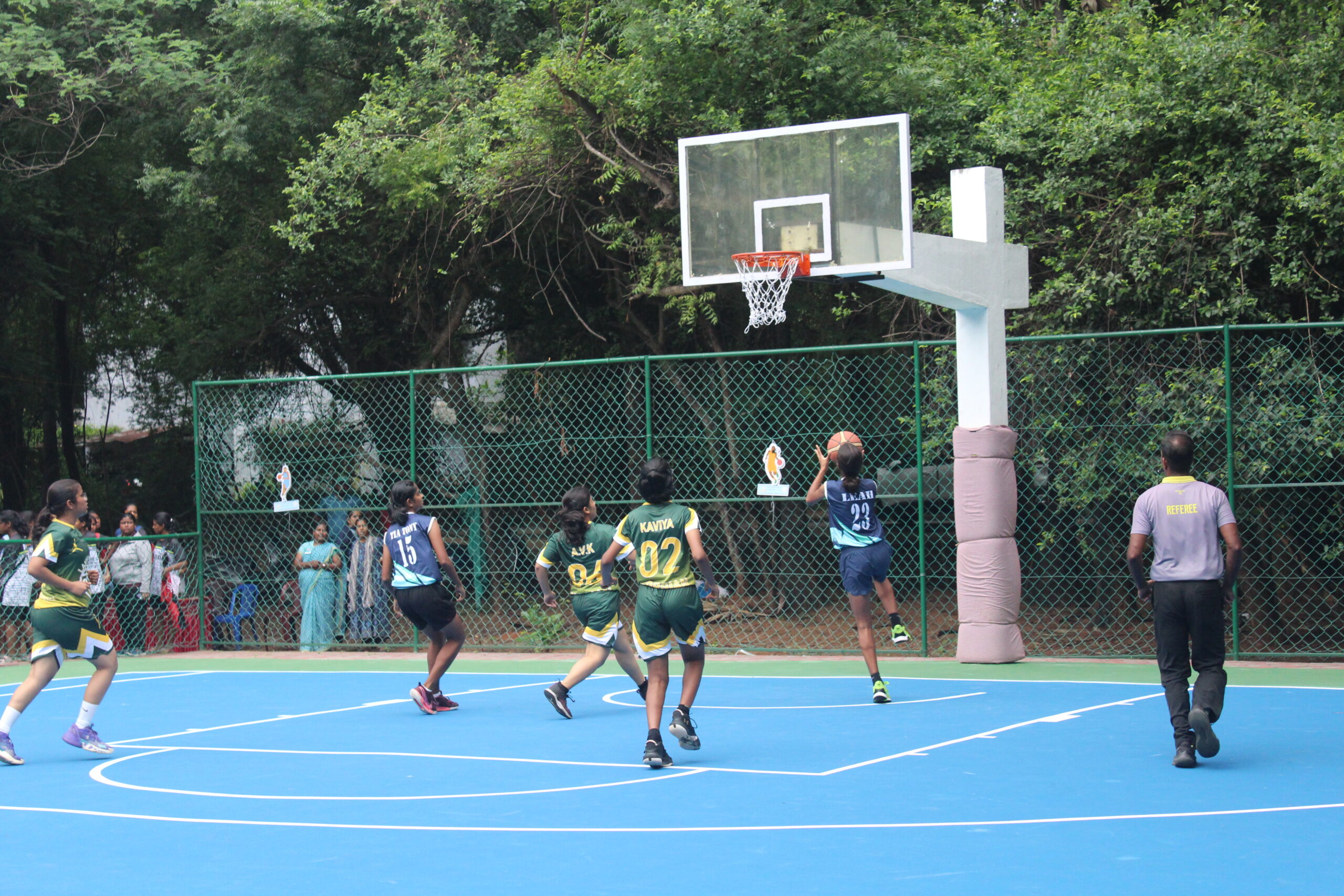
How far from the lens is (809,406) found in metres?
16.5

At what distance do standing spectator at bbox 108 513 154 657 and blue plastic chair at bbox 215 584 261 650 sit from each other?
2.92 feet

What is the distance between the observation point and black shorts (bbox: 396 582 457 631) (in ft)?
36.4

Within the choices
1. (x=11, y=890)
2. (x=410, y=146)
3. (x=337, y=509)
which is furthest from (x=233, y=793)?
(x=410, y=146)

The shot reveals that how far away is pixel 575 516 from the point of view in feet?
34.0

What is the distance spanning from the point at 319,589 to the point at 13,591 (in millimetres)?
3453

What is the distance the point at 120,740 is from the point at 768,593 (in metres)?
7.57

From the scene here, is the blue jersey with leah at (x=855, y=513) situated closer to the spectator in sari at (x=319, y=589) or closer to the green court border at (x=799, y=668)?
the green court border at (x=799, y=668)

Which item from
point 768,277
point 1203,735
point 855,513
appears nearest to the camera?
point 1203,735

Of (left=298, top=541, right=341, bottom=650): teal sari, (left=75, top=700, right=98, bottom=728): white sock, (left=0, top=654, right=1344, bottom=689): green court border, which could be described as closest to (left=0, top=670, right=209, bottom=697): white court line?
(left=0, top=654, right=1344, bottom=689): green court border

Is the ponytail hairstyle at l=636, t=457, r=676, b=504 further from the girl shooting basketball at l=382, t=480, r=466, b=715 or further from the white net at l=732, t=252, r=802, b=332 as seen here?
the white net at l=732, t=252, r=802, b=332

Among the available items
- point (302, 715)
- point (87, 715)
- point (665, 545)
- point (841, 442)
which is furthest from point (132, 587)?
point (665, 545)

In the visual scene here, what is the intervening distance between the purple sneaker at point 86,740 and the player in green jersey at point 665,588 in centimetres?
380

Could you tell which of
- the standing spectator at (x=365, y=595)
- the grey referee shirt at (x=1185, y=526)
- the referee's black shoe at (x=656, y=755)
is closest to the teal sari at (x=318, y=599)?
the standing spectator at (x=365, y=595)

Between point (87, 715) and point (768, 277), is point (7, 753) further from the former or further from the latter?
point (768, 277)
